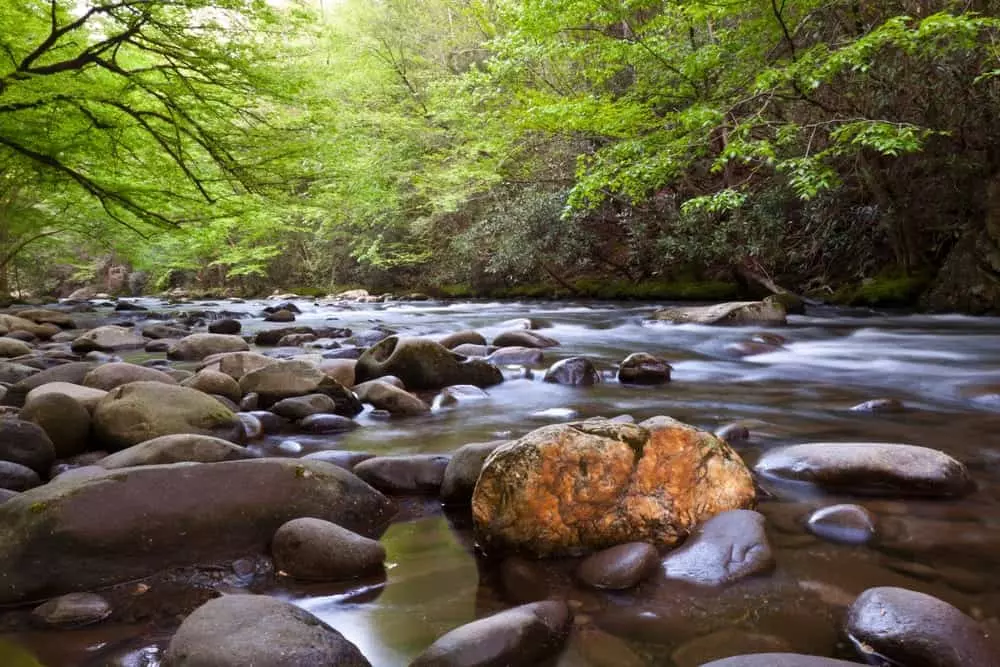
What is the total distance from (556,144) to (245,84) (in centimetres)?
1125

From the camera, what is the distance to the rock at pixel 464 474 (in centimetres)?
273

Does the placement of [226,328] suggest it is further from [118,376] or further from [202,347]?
[118,376]

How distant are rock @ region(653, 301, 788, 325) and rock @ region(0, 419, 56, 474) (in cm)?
849

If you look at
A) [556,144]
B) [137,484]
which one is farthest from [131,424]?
[556,144]

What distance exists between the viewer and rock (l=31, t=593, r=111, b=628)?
182cm

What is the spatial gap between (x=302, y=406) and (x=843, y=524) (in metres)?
3.34

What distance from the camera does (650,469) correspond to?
235cm

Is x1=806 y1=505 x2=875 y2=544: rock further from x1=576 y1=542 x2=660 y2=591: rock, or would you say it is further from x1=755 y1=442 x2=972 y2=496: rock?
x1=576 y1=542 x2=660 y2=591: rock

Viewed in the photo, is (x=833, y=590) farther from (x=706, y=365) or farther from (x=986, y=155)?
(x=986, y=155)

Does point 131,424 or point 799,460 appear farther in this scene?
point 131,424

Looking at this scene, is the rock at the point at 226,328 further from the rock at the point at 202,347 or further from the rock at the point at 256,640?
the rock at the point at 256,640

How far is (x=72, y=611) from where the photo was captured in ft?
6.06

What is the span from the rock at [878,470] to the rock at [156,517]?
1.94 m

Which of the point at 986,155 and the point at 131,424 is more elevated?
the point at 986,155
